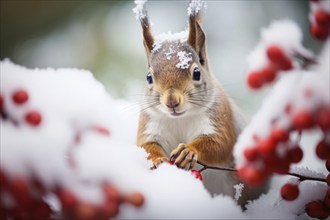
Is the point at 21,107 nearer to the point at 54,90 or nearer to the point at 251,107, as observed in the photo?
the point at 54,90

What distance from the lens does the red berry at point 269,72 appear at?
1.16 ft

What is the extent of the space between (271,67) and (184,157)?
218mm

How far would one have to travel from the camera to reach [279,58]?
13.7 inches

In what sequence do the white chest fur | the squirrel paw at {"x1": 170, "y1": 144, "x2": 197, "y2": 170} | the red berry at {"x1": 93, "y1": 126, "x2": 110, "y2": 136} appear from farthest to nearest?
the white chest fur, the squirrel paw at {"x1": 170, "y1": 144, "x2": 197, "y2": 170}, the red berry at {"x1": 93, "y1": 126, "x2": 110, "y2": 136}

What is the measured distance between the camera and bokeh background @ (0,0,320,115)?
1.96 feet

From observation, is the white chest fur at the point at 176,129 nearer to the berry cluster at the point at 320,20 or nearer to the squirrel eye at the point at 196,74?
the squirrel eye at the point at 196,74

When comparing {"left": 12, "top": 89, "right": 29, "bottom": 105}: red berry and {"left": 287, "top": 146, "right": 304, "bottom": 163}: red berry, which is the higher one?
{"left": 12, "top": 89, "right": 29, "bottom": 105}: red berry

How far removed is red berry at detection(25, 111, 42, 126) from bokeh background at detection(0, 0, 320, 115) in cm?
21

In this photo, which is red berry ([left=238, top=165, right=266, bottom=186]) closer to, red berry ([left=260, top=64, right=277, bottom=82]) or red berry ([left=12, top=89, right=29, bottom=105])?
red berry ([left=260, top=64, right=277, bottom=82])

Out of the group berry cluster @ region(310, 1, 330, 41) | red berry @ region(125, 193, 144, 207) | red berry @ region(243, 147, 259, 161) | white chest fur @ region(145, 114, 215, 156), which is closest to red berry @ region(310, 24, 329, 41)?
berry cluster @ region(310, 1, 330, 41)

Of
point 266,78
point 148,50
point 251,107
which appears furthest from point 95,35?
point 266,78

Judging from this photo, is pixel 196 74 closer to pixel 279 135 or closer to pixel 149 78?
pixel 149 78

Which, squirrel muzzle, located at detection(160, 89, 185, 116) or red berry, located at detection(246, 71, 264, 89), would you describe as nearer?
red berry, located at detection(246, 71, 264, 89)

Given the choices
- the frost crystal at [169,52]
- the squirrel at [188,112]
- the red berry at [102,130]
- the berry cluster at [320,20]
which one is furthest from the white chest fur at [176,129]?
the berry cluster at [320,20]
